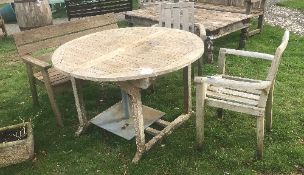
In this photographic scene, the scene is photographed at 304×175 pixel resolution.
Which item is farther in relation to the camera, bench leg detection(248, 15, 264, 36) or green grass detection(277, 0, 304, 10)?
green grass detection(277, 0, 304, 10)

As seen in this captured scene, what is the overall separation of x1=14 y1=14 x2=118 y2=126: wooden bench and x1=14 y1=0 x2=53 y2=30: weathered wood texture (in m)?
3.45

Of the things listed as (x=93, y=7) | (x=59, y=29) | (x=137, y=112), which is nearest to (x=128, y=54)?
(x=137, y=112)

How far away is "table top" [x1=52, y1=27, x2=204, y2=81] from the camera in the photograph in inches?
125

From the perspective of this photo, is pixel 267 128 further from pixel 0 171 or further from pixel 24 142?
pixel 0 171

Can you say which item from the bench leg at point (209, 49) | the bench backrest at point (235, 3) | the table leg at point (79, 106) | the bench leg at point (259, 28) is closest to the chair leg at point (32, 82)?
the table leg at point (79, 106)

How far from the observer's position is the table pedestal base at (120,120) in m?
4.17

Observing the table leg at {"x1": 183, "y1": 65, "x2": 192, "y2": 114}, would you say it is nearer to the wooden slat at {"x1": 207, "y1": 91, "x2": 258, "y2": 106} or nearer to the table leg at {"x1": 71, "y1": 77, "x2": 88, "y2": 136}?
the wooden slat at {"x1": 207, "y1": 91, "x2": 258, "y2": 106}

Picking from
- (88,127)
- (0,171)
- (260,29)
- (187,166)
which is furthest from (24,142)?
(260,29)

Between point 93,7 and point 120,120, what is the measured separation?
5168 mm

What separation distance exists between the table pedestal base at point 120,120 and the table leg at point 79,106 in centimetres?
16

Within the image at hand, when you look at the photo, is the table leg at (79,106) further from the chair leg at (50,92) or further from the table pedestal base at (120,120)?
the chair leg at (50,92)

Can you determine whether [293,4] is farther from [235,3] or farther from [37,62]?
[37,62]

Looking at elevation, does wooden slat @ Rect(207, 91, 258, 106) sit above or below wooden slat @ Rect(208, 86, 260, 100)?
below

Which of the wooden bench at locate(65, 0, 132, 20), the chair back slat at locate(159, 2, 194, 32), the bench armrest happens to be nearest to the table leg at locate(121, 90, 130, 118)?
the bench armrest
